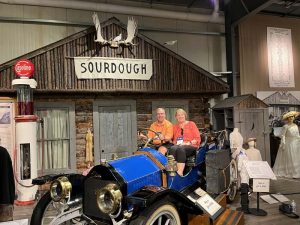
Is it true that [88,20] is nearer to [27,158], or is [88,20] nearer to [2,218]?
[27,158]

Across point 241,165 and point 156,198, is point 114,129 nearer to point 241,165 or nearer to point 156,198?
point 241,165

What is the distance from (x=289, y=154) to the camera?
23.2 feet

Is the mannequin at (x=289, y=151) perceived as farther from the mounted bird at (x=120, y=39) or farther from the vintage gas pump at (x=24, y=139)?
the vintage gas pump at (x=24, y=139)

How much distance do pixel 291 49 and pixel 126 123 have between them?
18.5 ft

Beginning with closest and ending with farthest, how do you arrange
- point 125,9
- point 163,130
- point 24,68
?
point 163,130 → point 24,68 → point 125,9

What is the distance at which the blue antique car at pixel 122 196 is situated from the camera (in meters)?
2.65

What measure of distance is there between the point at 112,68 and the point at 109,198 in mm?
4088

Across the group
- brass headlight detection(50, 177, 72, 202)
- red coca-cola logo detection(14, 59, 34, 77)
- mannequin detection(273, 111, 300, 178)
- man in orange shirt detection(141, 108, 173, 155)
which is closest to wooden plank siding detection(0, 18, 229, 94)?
red coca-cola logo detection(14, 59, 34, 77)

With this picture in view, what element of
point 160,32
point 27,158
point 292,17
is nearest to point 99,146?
point 27,158

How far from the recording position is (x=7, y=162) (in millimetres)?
4000

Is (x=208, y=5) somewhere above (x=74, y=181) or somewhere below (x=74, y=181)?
above

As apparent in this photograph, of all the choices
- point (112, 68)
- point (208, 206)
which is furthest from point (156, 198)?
point (112, 68)

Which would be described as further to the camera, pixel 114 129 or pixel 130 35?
pixel 114 129

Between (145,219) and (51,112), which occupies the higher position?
(51,112)
